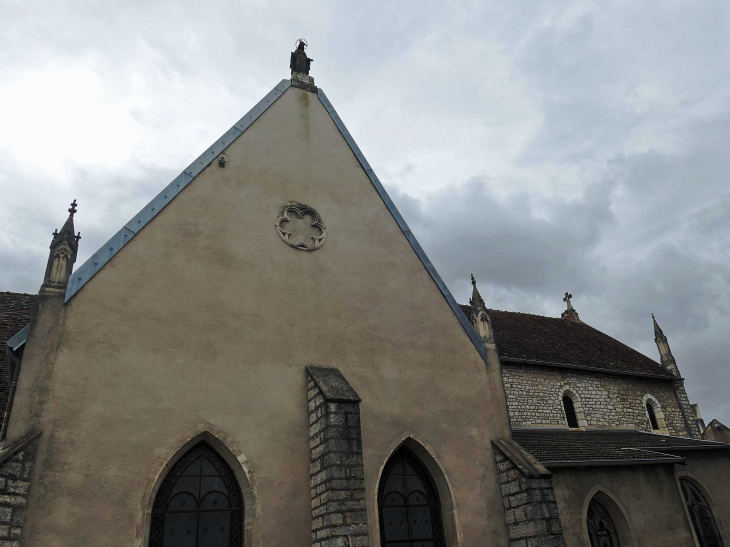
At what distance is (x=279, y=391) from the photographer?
333 inches

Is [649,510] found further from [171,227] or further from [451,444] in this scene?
[171,227]

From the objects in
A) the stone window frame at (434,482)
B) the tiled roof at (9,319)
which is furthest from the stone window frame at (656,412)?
the tiled roof at (9,319)

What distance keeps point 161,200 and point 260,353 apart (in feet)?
10.2

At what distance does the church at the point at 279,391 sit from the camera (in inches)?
276

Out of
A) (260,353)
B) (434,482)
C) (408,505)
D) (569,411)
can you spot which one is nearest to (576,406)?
(569,411)

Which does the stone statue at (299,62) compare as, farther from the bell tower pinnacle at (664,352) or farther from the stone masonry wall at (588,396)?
the bell tower pinnacle at (664,352)

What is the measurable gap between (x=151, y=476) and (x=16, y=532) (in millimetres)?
1550

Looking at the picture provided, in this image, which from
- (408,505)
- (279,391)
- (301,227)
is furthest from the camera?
(301,227)

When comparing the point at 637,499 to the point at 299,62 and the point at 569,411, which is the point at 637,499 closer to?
the point at 569,411

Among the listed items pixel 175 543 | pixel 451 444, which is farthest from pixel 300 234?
pixel 175 543

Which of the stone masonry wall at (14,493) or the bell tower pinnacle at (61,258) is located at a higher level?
the bell tower pinnacle at (61,258)

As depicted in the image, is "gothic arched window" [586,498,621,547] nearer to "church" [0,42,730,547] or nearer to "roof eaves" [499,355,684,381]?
"church" [0,42,730,547]

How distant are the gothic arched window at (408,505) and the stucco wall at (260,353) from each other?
0.40 meters

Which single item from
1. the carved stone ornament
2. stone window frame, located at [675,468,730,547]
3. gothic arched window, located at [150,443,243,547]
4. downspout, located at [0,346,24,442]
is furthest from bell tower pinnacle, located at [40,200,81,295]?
stone window frame, located at [675,468,730,547]
